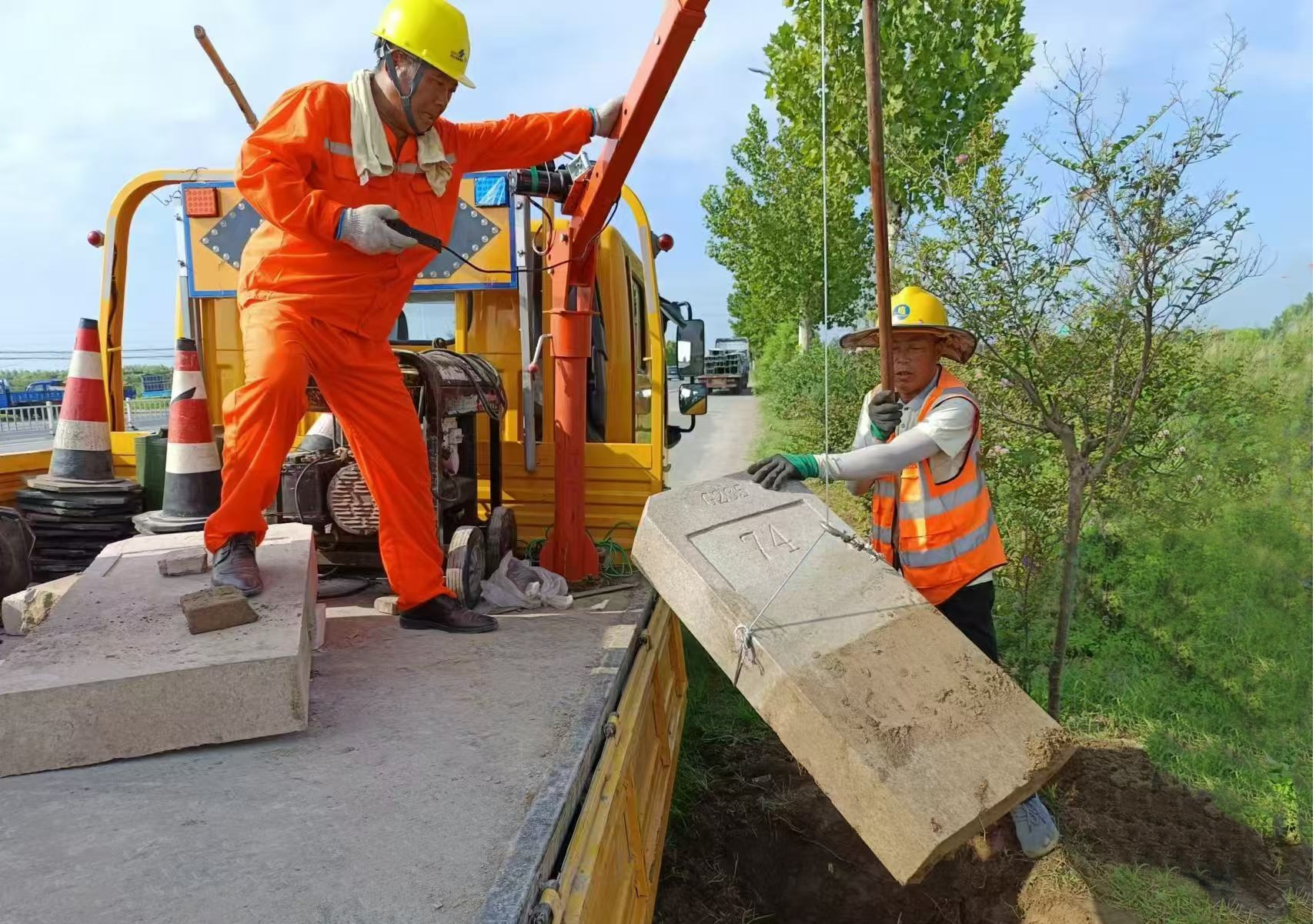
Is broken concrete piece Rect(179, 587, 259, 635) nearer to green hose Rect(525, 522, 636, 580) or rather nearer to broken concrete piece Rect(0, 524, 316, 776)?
broken concrete piece Rect(0, 524, 316, 776)

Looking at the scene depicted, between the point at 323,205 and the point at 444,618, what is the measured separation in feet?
4.94

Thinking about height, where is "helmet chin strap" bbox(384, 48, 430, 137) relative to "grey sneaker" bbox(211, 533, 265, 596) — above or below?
above

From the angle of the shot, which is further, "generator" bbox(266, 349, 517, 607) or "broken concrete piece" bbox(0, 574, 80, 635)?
"generator" bbox(266, 349, 517, 607)

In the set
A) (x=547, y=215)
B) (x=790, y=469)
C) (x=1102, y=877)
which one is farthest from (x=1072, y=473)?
(x=547, y=215)

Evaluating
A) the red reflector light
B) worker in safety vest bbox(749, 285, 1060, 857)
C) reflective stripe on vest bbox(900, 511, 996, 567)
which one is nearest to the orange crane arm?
worker in safety vest bbox(749, 285, 1060, 857)

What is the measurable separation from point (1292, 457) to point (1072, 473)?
223cm

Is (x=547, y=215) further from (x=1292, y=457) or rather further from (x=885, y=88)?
(x=1292, y=457)

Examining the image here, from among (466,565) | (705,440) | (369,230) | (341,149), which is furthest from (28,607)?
(705,440)

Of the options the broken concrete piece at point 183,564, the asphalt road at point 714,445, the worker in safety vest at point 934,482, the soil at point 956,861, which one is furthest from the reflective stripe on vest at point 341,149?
the asphalt road at point 714,445

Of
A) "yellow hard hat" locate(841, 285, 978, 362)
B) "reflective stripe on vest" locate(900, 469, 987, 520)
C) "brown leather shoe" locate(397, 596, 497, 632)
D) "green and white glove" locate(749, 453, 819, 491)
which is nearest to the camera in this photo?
"green and white glove" locate(749, 453, 819, 491)

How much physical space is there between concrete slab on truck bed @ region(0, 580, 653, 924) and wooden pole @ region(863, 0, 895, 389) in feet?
4.39

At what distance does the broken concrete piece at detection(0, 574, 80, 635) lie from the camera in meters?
2.74

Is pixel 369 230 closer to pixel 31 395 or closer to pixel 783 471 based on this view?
pixel 783 471

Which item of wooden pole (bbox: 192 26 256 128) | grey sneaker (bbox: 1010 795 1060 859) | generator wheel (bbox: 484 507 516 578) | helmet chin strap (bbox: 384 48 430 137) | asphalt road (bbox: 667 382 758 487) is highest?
wooden pole (bbox: 192 26 256 128)
